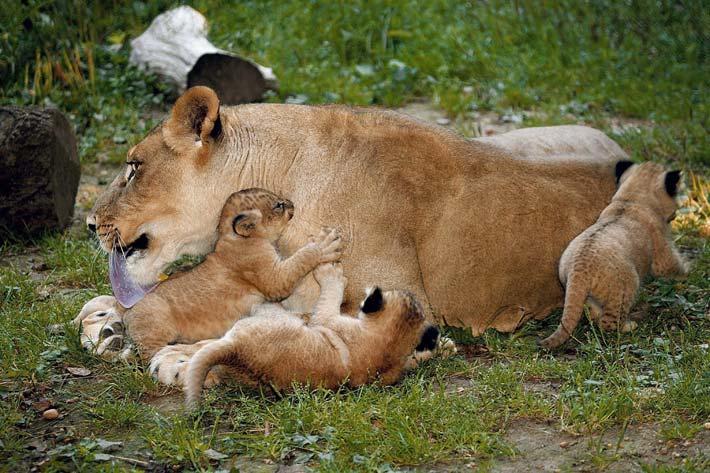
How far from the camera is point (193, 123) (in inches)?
242

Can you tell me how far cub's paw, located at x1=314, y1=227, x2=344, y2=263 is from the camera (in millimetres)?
5855

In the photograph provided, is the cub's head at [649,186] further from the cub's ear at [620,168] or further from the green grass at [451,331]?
the green grass at [451,331]

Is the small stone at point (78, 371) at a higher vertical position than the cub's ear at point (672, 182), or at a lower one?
lower

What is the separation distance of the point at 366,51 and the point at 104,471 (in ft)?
26.3

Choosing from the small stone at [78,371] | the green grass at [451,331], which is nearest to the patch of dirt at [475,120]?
the green grass at [451,331]

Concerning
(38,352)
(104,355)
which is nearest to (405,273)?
(104,355)

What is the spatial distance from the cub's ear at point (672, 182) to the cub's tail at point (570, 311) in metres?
1.32

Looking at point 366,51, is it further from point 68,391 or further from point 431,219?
point 68,391

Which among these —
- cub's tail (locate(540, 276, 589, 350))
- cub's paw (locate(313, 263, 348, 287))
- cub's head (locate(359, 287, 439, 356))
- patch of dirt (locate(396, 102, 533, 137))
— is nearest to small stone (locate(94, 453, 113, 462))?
cub's head (locate(359, 287, 439, 356))

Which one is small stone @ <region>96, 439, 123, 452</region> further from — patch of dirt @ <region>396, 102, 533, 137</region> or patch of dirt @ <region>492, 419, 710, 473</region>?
patch of dirt @ <region>396, 102, 533, 137</region>

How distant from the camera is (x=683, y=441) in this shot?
485 cm

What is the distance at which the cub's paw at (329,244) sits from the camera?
5855mm

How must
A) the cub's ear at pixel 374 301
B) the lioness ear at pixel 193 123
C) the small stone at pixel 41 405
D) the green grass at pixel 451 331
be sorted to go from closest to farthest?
the green grass at pixel 451 331
the cub's ear at pixel 374 301
the small stone at pixel 41 405
the lioness ear at pixel 193 123

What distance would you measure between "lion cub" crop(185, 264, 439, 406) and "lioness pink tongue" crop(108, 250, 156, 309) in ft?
3.87
